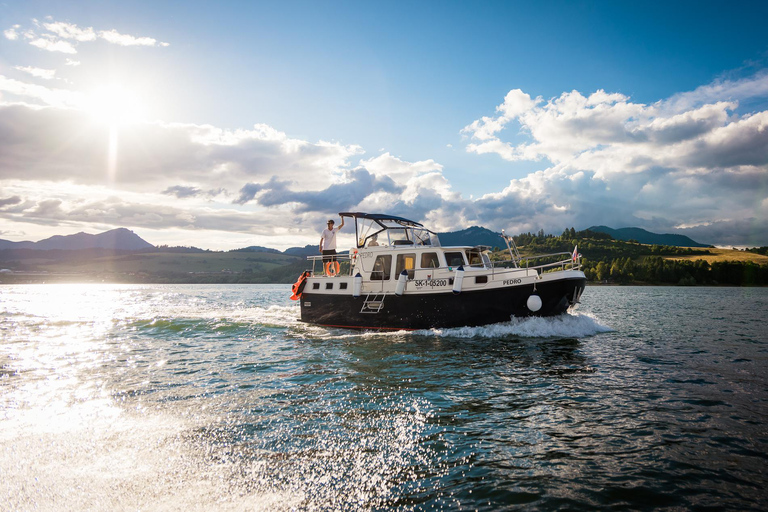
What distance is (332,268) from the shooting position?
75.4 feet

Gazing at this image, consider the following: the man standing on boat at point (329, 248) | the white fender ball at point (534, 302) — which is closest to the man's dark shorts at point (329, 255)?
the man standing on boat at point (329, 248)

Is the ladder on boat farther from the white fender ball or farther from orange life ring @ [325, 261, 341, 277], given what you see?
the white fender ball

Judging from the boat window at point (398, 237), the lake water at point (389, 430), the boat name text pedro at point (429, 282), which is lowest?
the lake water at point (389, 430)

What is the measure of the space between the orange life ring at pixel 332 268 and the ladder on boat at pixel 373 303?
3413 millimetres

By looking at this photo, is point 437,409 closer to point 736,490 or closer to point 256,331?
point 736,490

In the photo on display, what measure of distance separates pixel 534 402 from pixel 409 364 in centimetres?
480

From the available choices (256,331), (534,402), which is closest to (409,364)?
(534,402)

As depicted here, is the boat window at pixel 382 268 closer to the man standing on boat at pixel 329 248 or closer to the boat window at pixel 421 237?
the boat window at pixel 421 237

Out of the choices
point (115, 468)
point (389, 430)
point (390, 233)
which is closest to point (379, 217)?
point (390, 233)

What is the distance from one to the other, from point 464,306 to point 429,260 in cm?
278

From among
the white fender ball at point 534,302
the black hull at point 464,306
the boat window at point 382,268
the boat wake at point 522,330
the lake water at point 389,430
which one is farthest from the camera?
the boat window at point 382,268

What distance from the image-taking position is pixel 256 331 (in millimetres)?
21938

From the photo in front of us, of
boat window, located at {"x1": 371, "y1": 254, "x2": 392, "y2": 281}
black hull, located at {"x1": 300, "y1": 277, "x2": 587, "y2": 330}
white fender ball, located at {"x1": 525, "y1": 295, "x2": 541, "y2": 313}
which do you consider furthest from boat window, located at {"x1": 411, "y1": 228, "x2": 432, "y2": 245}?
white fender ball, located at {"x1": 525, "y1": 295, "x2": 541, "y2": 313}

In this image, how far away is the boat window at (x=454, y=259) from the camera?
19.0m
